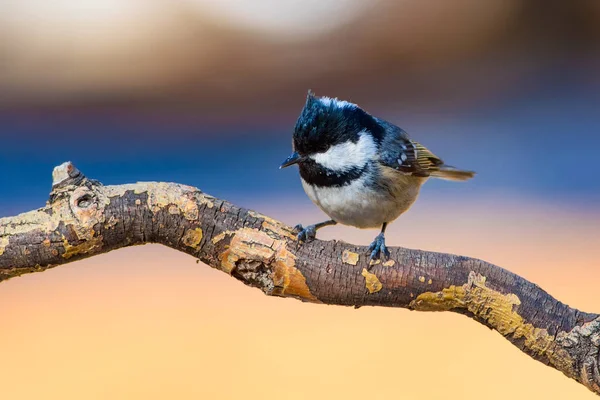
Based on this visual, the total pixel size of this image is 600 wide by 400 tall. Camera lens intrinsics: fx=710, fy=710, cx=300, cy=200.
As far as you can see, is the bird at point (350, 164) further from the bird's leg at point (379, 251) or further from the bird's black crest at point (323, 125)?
the bird's leg at point (379, 251)

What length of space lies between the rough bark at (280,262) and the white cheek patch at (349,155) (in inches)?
15.8

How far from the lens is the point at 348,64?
6.77m

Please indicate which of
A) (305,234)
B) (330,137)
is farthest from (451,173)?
(305,234)

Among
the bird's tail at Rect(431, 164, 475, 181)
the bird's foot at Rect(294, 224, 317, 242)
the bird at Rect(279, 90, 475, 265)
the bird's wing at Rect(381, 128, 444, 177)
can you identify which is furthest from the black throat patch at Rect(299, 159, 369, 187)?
the bird's tail at Rect(431, 164, 475, 181)

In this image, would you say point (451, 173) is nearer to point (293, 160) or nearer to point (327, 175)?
point (327, 175)

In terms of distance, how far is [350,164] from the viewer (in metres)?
2.43

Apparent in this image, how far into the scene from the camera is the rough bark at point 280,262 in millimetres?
1965

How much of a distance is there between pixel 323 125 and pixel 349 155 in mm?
153

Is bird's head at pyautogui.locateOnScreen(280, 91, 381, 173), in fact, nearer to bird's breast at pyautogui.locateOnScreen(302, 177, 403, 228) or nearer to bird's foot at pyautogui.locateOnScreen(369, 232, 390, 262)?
bird's breast at pyautogui.locateOnScreen(302, 177, 403, 228)

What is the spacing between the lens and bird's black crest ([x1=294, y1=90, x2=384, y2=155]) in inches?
92.1

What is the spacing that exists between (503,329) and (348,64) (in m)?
5.03

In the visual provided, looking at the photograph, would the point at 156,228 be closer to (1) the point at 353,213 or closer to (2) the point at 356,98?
(1) the point at 353,213

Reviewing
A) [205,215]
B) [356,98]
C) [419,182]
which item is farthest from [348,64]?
[205,215]

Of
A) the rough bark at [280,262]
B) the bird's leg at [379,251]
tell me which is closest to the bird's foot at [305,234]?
the rough bark at [280,262]
